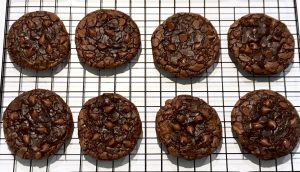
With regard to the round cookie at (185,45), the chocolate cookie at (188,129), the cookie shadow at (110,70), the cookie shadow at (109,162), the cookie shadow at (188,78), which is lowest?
the cookie shadow at (109,162)

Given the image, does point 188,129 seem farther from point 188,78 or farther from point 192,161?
point 188,78

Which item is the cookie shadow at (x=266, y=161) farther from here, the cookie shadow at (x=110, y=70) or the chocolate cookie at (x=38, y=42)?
the chocolate cookie at (x=38, y=42)

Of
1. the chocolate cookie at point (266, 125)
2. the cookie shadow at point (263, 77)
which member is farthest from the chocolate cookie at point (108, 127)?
the cookie shadow at point (263, 77)

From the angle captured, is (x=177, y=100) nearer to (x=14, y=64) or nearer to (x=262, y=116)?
(x=262, y=116)

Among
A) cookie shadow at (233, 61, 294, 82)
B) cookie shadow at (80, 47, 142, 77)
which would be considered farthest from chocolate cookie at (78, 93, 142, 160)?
cookie shadow at (233, 61, 294, 82)

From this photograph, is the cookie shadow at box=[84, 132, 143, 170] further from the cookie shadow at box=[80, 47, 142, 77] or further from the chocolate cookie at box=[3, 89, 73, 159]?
the cookie shadow at box=[80, 47, 142, 77]

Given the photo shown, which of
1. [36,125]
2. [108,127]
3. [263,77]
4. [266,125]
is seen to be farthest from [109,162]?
[263,77]
